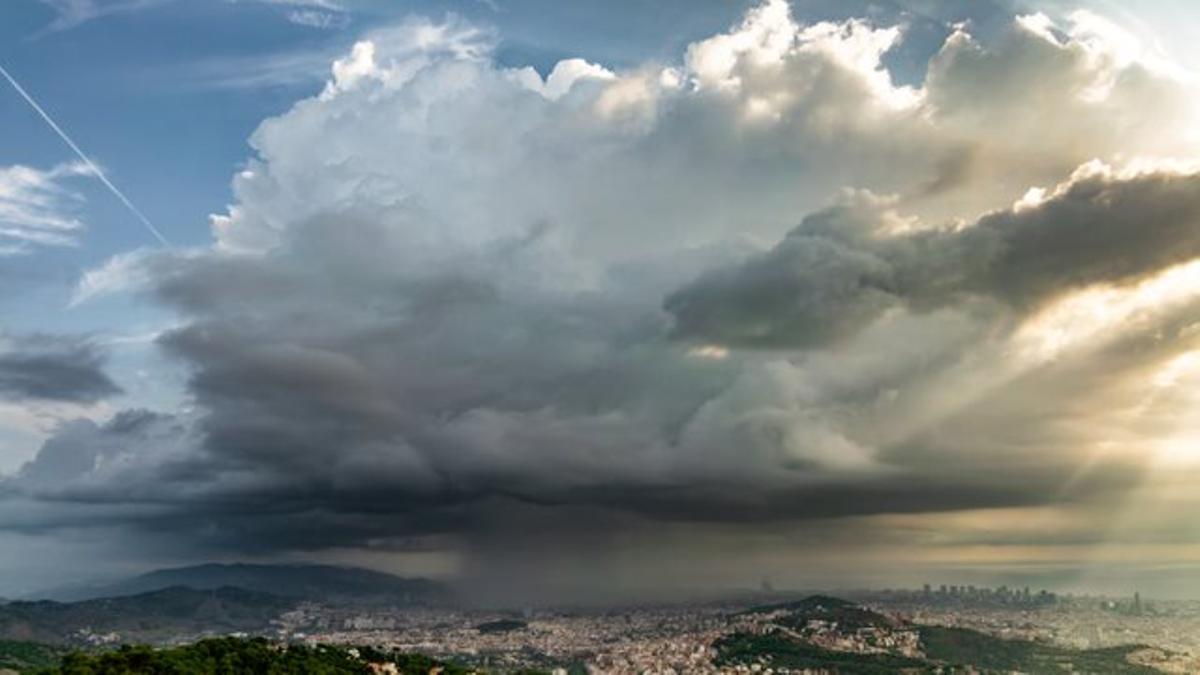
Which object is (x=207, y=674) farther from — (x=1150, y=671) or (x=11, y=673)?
(x=1150, y=671)

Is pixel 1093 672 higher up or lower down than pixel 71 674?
lower down

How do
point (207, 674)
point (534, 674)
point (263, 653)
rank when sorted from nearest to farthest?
point (207, 674) → point (263, 653) → point (534, 674)

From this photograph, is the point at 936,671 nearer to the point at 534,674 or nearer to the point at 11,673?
the point at 534,674

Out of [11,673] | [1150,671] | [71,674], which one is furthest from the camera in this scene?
[1150,671]

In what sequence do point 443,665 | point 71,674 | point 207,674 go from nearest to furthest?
point 71,674
point 207,674
point 443,665

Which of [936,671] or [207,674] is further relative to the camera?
[936,671]

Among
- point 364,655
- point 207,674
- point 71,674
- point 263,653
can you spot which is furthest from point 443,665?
point 71,674

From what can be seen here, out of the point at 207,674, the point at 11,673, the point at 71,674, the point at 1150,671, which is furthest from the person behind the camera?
the point at 1150,671

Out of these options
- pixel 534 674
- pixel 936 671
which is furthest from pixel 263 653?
pixel 936 671

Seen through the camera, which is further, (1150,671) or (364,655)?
(1150,671)
